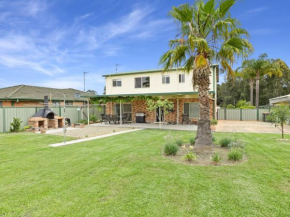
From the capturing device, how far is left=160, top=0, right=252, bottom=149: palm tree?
21.0ft

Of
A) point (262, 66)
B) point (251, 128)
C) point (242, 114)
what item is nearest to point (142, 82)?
point (251, 128)

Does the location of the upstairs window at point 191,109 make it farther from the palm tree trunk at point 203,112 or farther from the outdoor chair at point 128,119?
the palm tree trunk at point 203,112

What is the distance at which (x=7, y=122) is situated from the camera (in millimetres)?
12234

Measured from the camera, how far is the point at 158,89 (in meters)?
17.2

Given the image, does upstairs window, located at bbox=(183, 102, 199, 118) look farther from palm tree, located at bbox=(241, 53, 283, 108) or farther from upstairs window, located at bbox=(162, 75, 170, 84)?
palm tree, located at bbox=(241, 53, 283, 108)

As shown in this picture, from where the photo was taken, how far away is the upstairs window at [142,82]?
1777 cm

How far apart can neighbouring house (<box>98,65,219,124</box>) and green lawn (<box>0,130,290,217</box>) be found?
10397 millimetres

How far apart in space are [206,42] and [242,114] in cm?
1751

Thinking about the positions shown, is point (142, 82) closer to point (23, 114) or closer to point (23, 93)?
point (23, 114)

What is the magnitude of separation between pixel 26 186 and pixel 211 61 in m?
7.18

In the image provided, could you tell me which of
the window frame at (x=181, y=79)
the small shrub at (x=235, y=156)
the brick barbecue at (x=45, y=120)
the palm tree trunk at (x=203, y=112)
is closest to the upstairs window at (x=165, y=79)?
the window frame at (x=181, y=79)

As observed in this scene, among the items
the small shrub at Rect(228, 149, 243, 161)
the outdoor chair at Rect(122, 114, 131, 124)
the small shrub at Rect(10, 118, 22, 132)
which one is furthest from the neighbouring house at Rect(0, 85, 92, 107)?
the small shrub at Rect(228, 149, 243, 161)

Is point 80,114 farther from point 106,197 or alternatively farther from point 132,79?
point 106,197

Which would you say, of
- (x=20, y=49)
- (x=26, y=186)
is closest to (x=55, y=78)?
(x=20, y=49)
